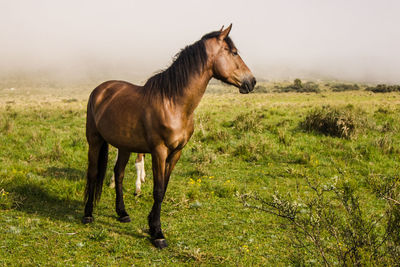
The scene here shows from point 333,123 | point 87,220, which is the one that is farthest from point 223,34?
point 333,123

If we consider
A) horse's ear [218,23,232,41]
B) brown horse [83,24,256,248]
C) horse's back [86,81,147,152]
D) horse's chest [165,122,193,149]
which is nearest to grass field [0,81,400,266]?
brown horse [83,24,256,248]

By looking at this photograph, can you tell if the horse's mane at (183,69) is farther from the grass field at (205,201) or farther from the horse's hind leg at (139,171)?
the horse's hind leg at (139,171)

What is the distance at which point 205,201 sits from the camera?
6254mm

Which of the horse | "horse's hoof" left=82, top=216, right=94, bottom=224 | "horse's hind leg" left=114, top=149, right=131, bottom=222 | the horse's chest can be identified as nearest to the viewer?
the horse's chest

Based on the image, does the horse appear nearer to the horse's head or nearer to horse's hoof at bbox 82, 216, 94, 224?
horse's hoof at bbox 82, 216, 94, 224

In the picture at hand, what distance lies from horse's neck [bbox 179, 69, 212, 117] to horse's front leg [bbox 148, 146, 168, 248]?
2.29 feet

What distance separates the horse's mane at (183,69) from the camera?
4.34 m

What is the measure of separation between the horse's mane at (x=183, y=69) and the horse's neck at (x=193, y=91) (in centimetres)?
7

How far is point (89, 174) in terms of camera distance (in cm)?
536

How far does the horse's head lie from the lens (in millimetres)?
4316

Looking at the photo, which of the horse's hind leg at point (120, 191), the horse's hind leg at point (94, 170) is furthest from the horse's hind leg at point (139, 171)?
the horse's hind leg at point (94, 170)

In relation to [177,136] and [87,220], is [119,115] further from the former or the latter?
[87,220]

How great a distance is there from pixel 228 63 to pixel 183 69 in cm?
68

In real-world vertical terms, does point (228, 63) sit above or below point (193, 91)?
above
